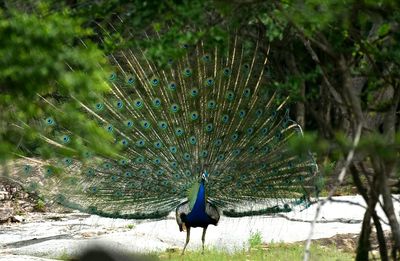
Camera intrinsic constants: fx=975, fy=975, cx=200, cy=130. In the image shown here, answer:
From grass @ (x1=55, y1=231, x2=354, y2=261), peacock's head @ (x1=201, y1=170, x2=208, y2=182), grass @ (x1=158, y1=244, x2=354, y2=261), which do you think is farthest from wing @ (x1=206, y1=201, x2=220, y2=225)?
grass @ (x1=158, y1=244, x2=354, y2=261)

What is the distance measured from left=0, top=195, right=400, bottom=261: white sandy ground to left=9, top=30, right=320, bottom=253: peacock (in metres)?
0.35

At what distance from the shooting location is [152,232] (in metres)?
12.3

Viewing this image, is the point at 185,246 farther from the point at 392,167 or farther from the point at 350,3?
the point at 350,3

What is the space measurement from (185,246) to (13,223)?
418cm

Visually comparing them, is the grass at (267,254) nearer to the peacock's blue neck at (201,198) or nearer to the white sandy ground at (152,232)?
the white sandy ground at (152,232)

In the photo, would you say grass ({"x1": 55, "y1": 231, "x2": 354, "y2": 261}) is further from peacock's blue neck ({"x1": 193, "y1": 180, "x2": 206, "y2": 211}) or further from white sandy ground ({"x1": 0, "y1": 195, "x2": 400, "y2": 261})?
peacock's blue neck ({"x1": 193, "y1": 180, "x2": 206, "y2": 211})

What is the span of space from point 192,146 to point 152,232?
120cm

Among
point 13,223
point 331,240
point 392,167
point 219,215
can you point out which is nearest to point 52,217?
point 13,223

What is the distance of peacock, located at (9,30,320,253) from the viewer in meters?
11.9

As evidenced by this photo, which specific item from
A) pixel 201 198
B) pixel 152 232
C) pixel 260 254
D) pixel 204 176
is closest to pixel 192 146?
pixel 204 176

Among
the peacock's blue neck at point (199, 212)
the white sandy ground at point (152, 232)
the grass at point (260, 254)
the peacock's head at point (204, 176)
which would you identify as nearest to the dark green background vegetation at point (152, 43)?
the grass at point (260, 254)

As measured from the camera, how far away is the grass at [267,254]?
32.6 ft

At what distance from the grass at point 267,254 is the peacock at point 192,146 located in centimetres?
108

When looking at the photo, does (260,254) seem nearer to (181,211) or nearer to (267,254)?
(267,254)
